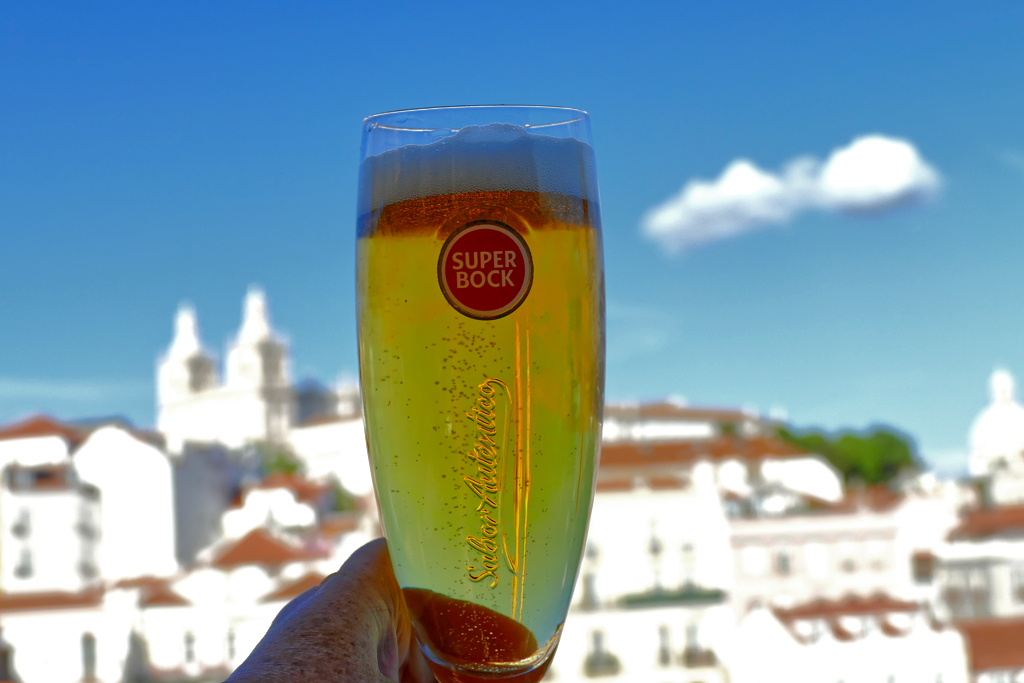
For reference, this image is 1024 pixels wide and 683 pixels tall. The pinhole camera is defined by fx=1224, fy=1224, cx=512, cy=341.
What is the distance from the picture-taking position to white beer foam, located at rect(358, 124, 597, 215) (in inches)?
14.6

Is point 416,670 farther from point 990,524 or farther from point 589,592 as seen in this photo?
point 990,524

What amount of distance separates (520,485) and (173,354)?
4278 centimetres

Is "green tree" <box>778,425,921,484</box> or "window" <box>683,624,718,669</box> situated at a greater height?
"green tree" <box>778,425,921,484</box>

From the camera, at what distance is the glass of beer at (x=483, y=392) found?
0.36 metres

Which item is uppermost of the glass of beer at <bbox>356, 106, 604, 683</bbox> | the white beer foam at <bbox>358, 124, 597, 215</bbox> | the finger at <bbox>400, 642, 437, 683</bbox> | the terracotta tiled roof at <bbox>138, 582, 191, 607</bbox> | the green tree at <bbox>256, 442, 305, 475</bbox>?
the green tree at <bbox>256, 442, 305, 475</bbox>

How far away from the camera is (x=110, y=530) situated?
21.4 metres

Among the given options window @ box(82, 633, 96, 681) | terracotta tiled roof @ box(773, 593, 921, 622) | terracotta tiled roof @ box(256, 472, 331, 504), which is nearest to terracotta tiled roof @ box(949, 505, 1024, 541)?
terracotta tiled roof @ box(773, 593, 921, 622)

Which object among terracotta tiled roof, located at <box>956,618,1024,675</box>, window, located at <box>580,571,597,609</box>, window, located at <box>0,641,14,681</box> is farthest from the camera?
window, located at <box>580,571,597,609</box>

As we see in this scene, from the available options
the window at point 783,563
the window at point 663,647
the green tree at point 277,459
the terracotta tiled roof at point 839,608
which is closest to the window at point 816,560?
the window at point 783,563

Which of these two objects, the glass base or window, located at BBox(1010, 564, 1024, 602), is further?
window, located at BBox(1010, 564, 1024, 602)

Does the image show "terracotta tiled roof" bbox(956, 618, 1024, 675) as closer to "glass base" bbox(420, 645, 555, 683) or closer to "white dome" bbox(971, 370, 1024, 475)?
"white dome" bbox(971, 370, 1024, 475)

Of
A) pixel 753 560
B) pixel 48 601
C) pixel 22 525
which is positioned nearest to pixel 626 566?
Answer: pixel 753 560

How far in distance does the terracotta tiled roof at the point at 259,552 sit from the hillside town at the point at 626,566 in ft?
0.11

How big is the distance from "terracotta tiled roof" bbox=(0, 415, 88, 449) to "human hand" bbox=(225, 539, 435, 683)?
70.5 ft
